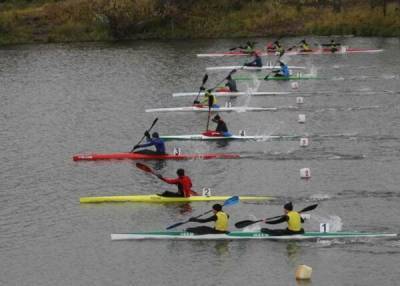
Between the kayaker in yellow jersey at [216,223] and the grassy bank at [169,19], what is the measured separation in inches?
2163

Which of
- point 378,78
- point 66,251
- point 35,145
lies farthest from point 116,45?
point 66,251

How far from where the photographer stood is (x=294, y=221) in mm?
30469

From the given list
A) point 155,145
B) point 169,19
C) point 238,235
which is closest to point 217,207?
point 238,235

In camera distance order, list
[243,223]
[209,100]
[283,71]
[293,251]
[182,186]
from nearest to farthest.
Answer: [293,251] → [243,223] → [182,186] → [209,100] → [283,71]

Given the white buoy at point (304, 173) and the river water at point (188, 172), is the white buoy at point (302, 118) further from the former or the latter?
the white buoy at point (304, 173)

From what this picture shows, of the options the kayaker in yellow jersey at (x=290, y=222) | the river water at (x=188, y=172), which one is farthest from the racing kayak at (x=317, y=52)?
the kayaker in yellow jersey at (x=290, y=222)

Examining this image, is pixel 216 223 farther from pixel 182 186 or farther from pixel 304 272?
pixel 304 272

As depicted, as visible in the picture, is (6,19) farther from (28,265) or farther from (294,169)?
(28,265)

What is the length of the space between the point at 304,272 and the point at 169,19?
64014mm

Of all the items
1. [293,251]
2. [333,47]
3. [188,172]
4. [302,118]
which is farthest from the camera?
[333,47]

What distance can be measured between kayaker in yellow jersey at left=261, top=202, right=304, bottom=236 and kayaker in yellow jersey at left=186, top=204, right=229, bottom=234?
147 centimetres

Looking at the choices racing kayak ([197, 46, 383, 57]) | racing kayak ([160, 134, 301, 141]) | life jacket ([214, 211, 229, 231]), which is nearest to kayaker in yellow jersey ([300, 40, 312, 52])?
racing kayak ([197, 46, 383, 57])

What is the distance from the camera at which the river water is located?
29.2m

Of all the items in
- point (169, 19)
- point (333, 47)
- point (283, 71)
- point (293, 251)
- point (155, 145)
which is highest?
point (169, 19)
